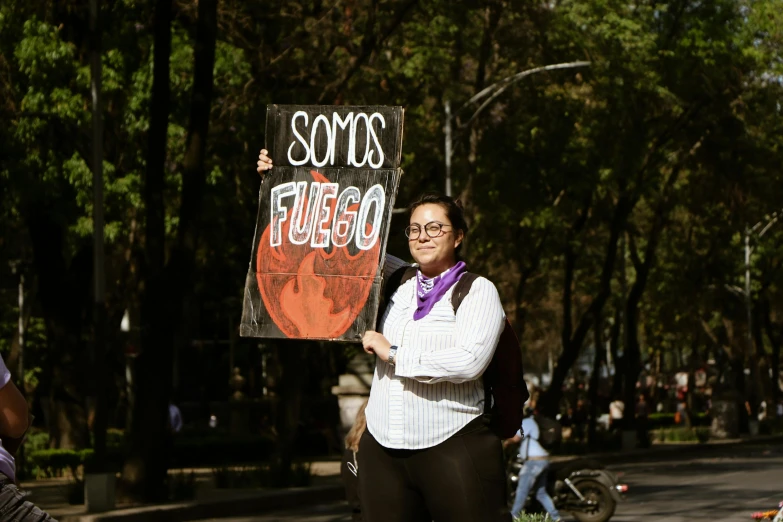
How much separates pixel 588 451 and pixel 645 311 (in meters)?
19.5

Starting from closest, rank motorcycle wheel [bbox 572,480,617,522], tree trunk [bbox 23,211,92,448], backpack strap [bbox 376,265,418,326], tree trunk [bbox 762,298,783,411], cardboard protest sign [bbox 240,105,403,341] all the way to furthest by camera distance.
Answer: backpack strap [bbox 376,265,418,326] → cardboard protest sign [bbox 240,105,403,341] → motorcycle wheel [bbox 572,480,617,522] → tree trunk [bbox 23,211,92,448] → tree trunk [bbox 762,298,783,411]

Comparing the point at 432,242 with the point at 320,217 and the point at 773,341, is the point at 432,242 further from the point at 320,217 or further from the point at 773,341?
the point at 773,341

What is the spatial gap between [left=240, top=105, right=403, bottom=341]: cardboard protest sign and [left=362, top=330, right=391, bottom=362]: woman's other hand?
279 millimetres

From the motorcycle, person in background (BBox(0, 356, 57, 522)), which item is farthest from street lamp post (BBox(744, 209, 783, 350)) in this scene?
person in background (BBox(0, 356, 57, 522))

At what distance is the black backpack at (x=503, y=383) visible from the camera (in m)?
4.82

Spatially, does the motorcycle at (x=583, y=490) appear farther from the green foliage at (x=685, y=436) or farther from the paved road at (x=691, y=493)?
the green foliage at (x=685, y=436)

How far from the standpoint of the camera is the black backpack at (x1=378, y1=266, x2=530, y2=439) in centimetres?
482

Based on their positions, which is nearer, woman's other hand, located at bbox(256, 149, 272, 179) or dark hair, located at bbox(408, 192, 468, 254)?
dark hair, located at bbox(408, 192, 468, 254)

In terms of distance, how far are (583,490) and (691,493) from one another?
5099 mm

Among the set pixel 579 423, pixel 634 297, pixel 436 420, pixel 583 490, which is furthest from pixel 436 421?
pixel 579 423

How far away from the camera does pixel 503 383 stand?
16.0 feet

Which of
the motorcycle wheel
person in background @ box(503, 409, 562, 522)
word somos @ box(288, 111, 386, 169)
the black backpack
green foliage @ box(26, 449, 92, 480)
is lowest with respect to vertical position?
green foliage @ box(26, 449, 92, 480)

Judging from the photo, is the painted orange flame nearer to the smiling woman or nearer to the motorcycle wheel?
the smiling woman

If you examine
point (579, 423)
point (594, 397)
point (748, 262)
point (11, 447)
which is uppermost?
point (748, 262)
